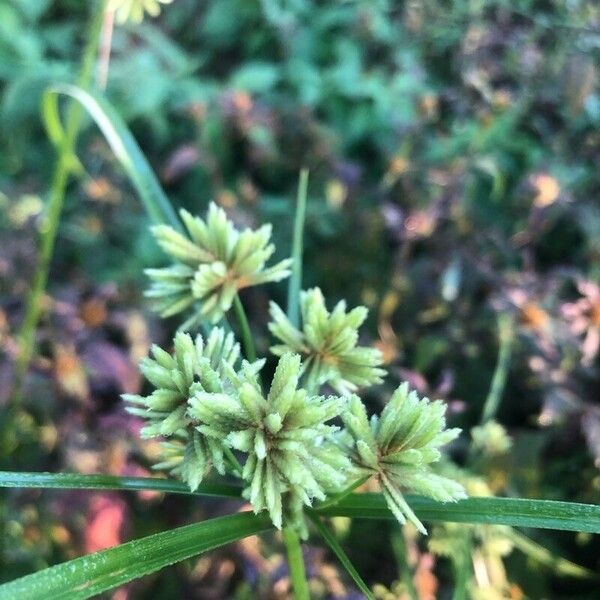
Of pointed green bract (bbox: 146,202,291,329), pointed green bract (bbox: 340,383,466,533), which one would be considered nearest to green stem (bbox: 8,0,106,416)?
pointed green bract (bbox: 146,202,291,329)

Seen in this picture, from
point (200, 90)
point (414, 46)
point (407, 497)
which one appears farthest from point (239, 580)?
point (414, 46)

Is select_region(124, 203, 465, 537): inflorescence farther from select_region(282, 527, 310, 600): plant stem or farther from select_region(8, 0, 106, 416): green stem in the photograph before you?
select_region(8, 0, 106, 416): green stem

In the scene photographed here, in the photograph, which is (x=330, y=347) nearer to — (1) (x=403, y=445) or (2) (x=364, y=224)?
(1) (x=403, y=445)

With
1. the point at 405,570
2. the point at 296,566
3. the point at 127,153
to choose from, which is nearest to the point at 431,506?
the point at 296,566

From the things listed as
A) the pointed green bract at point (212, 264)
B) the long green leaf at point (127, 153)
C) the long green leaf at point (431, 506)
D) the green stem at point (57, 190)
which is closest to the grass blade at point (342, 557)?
the long green leaf at point (431, 506)

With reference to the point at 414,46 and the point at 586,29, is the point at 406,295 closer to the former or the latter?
the point at 586,29
